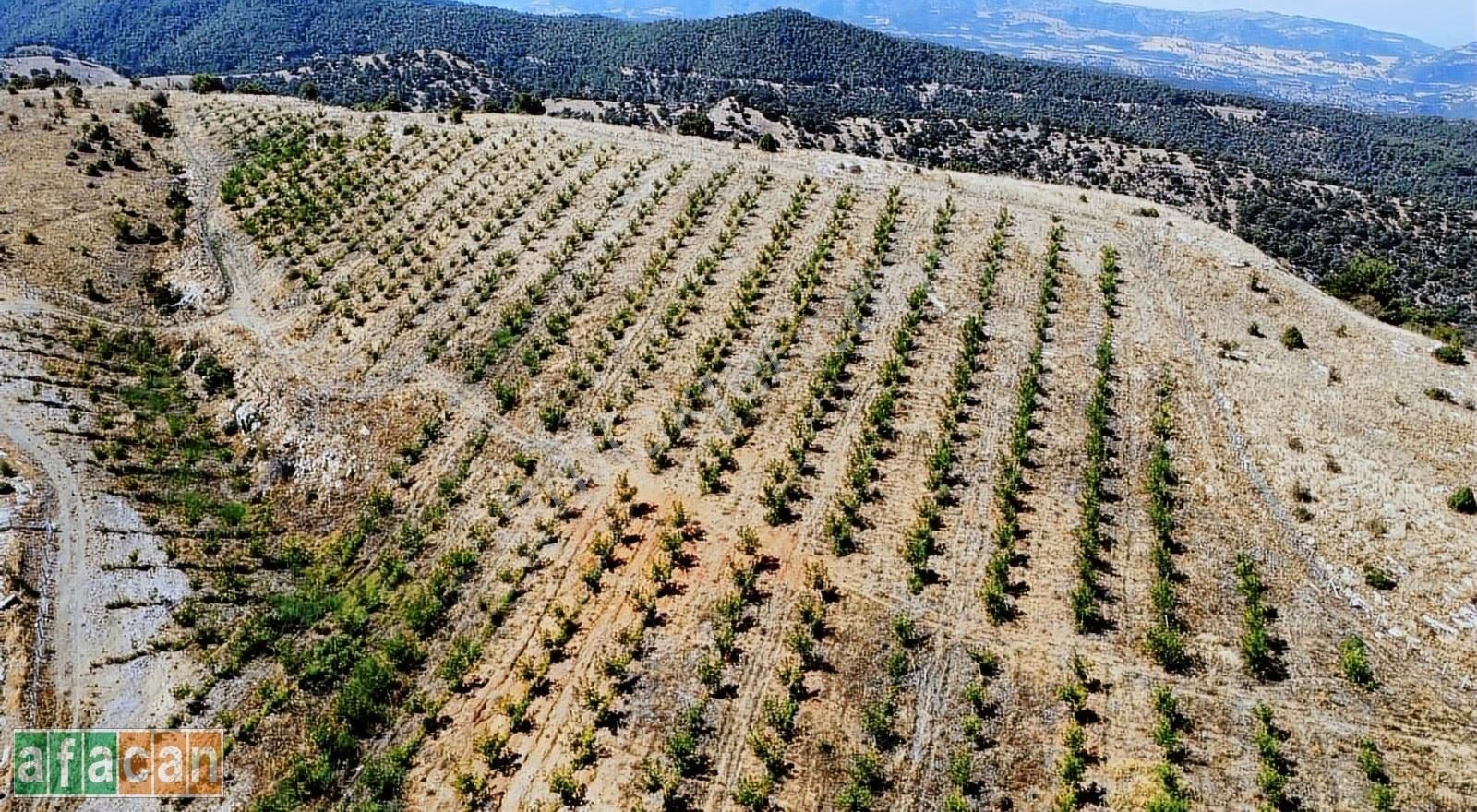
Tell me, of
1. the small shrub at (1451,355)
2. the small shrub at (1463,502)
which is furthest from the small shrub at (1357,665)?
the small shrub at (1451,355)

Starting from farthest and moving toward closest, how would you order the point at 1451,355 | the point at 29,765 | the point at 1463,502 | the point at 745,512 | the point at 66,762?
1. the point at 1451,355
2. the point at 745,512
3. the point at 1463,502
4. the point at 66,762
5. the point at 29,765

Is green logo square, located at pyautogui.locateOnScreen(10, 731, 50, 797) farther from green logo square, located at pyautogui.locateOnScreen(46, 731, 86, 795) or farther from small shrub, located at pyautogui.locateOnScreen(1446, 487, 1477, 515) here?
small shrub, located at pyautogui.locateOnScreen(1446, 487, 1477, 515)

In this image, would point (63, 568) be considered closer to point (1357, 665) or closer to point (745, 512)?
point (745, 512)

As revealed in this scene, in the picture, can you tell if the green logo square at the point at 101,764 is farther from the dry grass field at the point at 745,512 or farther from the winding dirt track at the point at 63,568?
the winding dirt track at the point at 63,568

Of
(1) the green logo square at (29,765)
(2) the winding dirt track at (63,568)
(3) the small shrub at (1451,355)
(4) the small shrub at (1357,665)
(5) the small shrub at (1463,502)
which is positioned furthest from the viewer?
(3) the small shrub at (1451,355)

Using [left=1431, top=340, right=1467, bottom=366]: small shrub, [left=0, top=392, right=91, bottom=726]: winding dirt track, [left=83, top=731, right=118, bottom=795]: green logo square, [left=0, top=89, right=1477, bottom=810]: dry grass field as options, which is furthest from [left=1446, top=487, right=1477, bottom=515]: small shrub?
[left=0, top=392, right=91, bottom=726]: winding dirt track

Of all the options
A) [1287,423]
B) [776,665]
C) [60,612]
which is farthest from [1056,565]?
[60,612]

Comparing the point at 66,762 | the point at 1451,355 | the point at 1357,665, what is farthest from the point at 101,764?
the point at 1451,355
